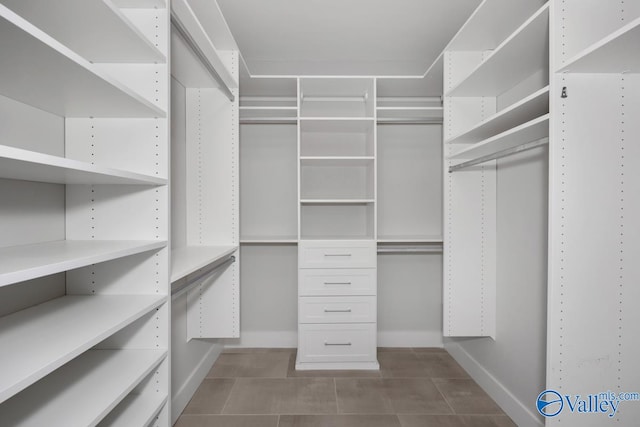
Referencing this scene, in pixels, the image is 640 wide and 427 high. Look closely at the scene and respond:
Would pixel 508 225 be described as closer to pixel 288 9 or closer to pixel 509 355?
pixel 509 355

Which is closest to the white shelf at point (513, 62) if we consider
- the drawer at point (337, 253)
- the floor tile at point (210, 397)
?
the drawer at point (337, 253)

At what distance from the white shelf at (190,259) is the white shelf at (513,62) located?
1.71 m

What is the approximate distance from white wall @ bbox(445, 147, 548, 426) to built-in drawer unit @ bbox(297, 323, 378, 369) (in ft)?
2.65

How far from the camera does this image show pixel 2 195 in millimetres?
1033

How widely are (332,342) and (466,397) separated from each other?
2.97ft

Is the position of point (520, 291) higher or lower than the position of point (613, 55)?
lower

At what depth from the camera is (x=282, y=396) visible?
6.95 feet

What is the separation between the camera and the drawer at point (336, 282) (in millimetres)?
2430

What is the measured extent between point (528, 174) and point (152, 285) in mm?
1950

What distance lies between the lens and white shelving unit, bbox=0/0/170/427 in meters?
0.84

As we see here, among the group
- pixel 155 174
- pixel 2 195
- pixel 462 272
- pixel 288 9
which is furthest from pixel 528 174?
pixel 2 195

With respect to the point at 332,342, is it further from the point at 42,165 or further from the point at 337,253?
the point at 42,165

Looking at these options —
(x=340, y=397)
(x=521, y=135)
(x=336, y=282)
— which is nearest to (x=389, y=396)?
(x=340, y=397)

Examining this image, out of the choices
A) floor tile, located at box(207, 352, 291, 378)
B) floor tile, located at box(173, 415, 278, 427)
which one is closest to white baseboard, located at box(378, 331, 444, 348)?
floor tile, located at box(207, 352, 291, 378)
